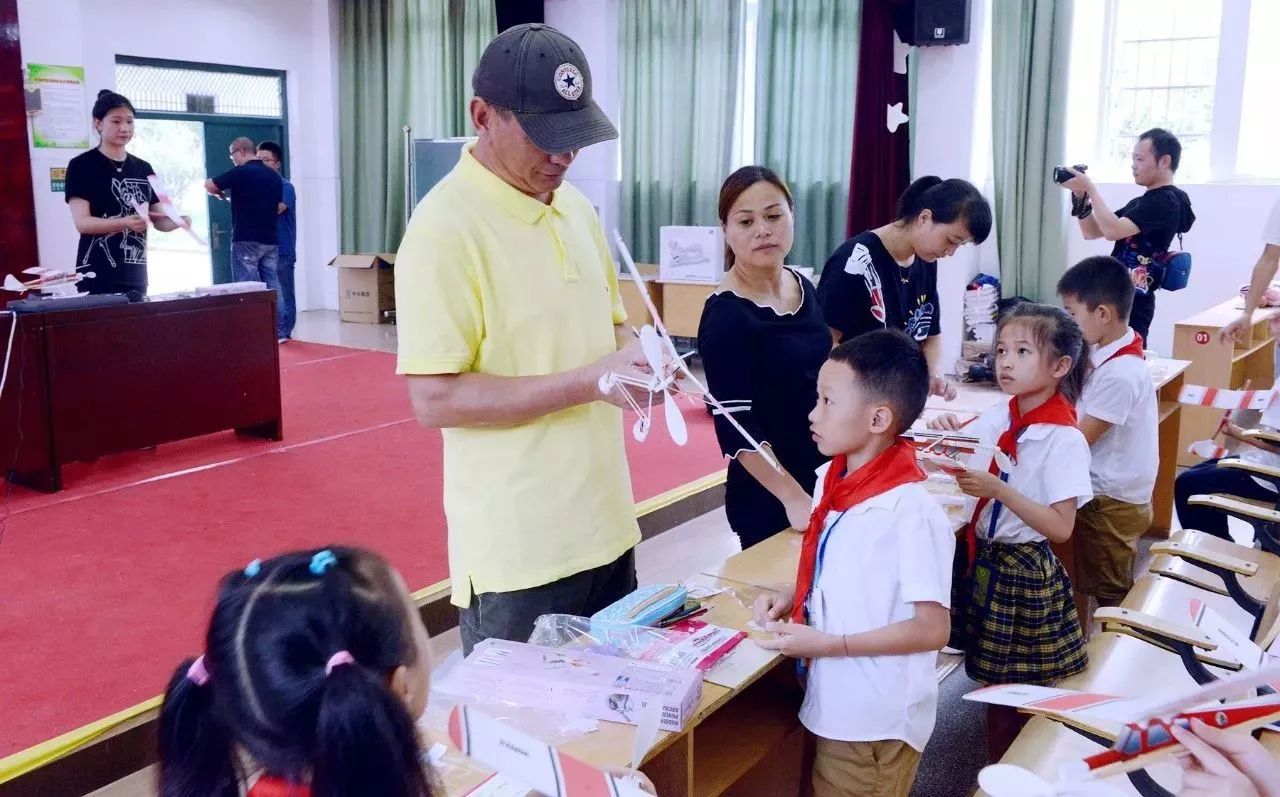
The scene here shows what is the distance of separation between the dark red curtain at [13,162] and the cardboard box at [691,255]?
4.27 m

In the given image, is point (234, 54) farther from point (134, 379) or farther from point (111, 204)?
point (134, 379)

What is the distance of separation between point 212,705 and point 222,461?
418cm

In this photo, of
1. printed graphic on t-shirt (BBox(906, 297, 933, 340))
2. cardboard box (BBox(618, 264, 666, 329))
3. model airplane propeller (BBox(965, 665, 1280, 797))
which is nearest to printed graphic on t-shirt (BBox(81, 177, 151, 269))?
cardboard box (BBox(618, 264, 666, 329))

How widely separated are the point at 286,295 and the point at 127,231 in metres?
3.51

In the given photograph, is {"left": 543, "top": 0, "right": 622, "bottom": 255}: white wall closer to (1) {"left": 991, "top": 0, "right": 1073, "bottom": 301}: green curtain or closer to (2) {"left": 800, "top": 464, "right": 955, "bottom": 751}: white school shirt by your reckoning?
(1) {"left": 991, "top": 0, "right": 1073, "bottom": 301}: green curtain

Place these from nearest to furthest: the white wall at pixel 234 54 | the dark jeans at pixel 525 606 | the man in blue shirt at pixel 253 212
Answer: the dark jeans at pixel 525 606 < the white wall at pixel 234 54 < the man in blue shirt at pixel 253 212

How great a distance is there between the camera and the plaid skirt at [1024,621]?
2197mm

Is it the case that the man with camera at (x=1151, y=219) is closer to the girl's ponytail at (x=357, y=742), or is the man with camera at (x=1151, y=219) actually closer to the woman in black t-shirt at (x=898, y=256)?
the woman in black t-shirt at (x=898, y=256)

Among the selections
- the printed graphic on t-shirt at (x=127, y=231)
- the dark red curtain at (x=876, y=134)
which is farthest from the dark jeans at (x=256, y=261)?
the dark red curtain at (x=876, y=134)

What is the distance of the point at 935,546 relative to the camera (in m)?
1.64

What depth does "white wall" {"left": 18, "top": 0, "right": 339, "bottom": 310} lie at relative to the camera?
7152 mm

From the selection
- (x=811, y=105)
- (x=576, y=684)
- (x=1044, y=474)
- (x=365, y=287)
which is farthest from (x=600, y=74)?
(x=576, y=684)

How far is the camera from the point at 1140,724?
931mm

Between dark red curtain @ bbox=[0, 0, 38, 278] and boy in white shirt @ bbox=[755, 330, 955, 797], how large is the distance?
A: 271 inches
